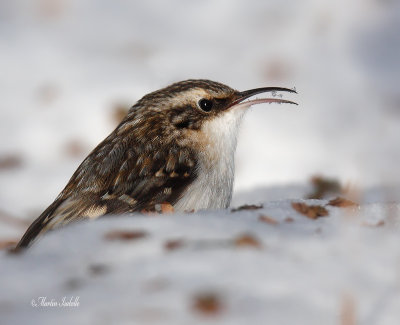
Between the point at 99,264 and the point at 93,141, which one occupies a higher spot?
the point at 93,141

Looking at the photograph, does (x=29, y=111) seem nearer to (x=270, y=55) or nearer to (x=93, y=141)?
(x=93, y=141)

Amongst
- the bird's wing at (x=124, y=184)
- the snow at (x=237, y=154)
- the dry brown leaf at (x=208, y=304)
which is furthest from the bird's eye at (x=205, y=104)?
the dry brown leaf at (x=208, y=304)

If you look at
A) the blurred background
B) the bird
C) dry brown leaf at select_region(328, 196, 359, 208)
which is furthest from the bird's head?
the blurred background

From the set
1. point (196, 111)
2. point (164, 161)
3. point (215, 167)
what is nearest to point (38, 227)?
point (164, 161)

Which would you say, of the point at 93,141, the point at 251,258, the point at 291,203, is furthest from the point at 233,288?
the point at 93,141

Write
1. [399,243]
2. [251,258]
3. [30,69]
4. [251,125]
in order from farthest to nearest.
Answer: [30,69]
[251,125]
[399,243]
[251,258]

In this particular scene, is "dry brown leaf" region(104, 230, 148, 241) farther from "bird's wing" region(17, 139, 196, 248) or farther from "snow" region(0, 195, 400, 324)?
"bird's wing" region(17, 139, 196, 248)
